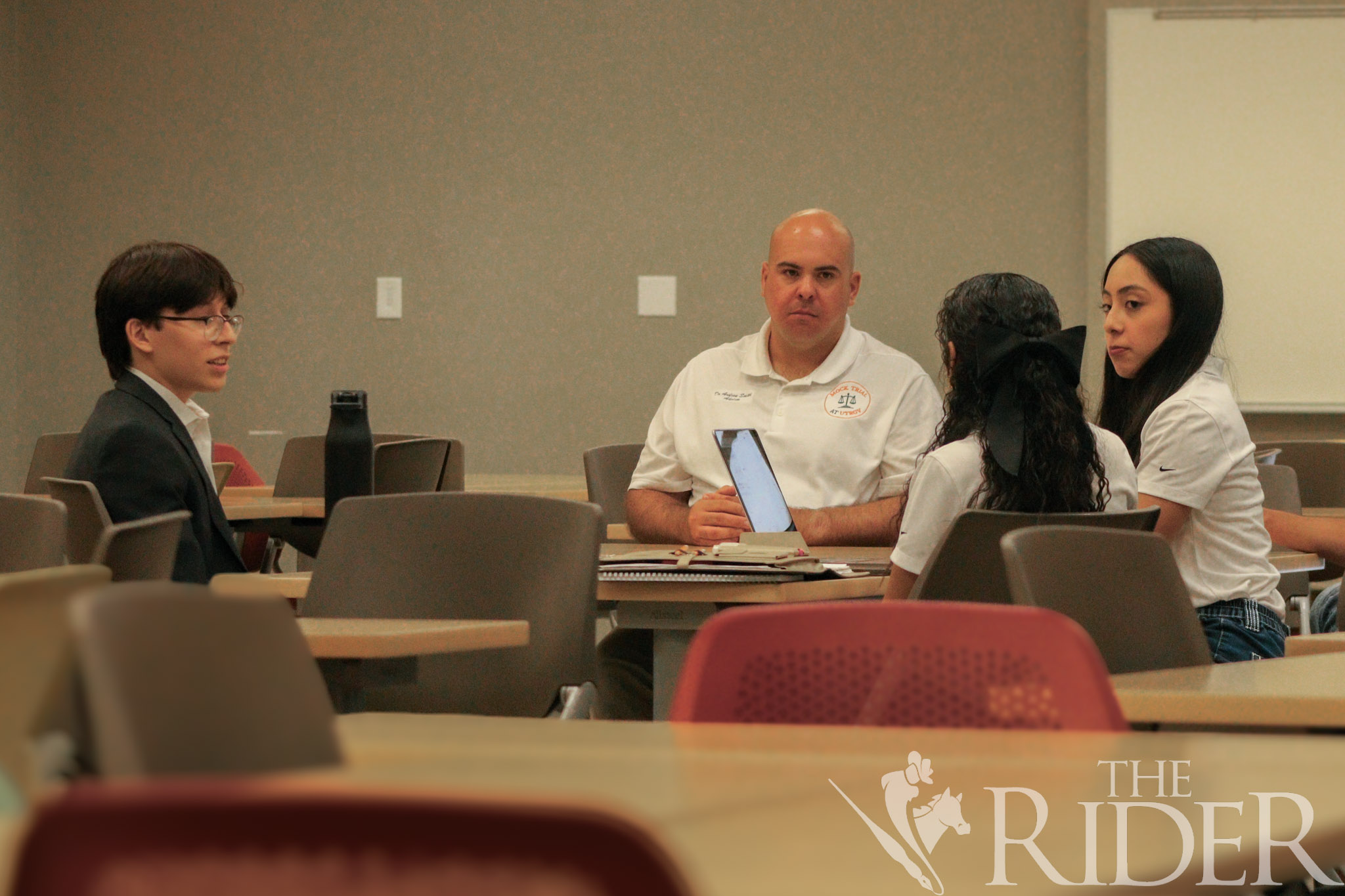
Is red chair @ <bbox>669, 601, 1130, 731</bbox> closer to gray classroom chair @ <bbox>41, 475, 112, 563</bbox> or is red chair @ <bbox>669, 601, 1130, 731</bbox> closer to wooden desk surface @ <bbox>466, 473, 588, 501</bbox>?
gray classroom chair @ <bbox>41, 475, 112, 563</bbox>

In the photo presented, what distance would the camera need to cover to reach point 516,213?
6.26m

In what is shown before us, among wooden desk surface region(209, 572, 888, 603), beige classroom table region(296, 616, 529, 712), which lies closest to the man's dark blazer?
wooden desk surface region(209, 572, 888, 603)

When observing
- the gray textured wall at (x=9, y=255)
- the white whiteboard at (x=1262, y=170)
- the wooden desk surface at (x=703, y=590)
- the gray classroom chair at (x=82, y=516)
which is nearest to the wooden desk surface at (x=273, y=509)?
the gray classroom chair at (x=82, y=516)

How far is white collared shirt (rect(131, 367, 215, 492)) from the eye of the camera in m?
2.75

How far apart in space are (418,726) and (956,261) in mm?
5079

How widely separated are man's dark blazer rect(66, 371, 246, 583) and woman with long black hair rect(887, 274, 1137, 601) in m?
1.19

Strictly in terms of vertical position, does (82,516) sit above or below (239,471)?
above

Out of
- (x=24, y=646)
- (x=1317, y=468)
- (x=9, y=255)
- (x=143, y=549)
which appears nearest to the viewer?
(x=24, y=646)

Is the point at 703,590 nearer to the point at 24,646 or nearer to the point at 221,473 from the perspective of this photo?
the point at 24,646

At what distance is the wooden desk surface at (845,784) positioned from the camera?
71 centimetres

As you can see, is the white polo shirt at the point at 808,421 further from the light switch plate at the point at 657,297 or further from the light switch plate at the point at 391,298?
the light switch plate at the point at 391,298

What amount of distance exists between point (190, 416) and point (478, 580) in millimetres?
792

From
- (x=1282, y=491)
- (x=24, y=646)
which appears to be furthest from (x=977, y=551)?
(x=1282, y=491)

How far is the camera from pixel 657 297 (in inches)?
243
